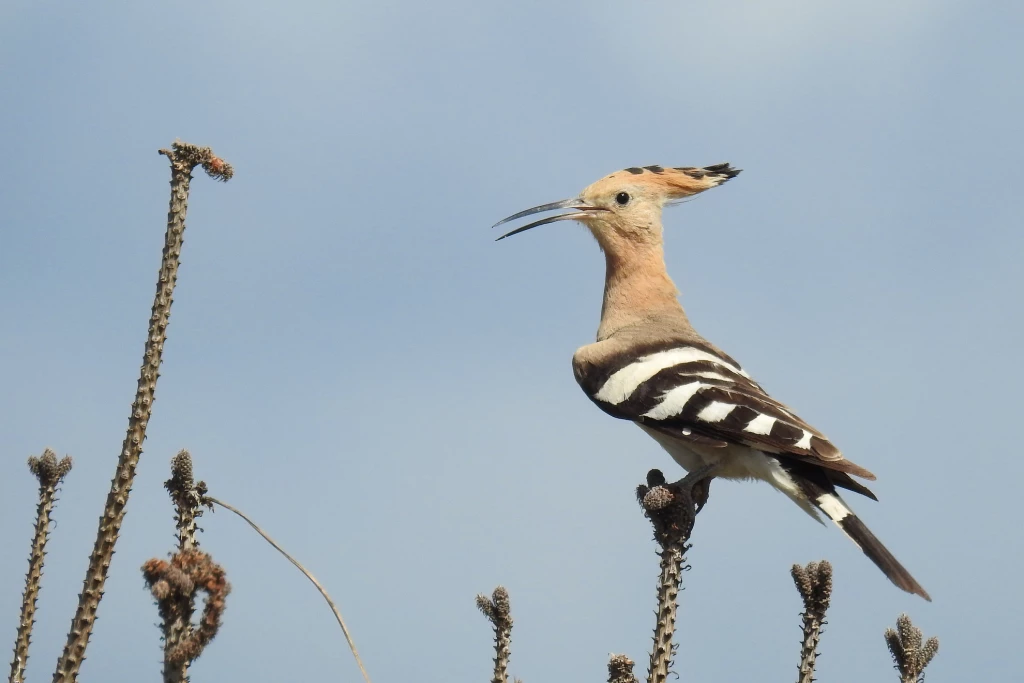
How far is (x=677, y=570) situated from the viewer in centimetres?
362

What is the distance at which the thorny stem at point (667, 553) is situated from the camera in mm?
3439

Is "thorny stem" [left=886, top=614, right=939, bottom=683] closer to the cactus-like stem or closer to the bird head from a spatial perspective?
the cactus-like stem

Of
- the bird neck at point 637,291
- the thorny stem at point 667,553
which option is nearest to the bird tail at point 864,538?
the thorny stem at point 667,553

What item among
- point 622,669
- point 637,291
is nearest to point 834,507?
point 622,669

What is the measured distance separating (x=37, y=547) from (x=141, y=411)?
82cm

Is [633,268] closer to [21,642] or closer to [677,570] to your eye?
[677,570]

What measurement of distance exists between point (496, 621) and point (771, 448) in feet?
5.78

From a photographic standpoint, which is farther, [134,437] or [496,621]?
[496,621]

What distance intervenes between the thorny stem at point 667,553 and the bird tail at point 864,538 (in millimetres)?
1120

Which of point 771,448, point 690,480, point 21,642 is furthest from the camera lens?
point 690,480

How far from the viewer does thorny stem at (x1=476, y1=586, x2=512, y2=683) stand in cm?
362

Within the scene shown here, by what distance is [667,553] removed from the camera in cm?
370

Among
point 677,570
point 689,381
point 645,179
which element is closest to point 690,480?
point 689,381

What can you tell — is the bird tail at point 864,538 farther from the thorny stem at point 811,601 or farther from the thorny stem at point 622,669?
the thorny stem at point 622,669
